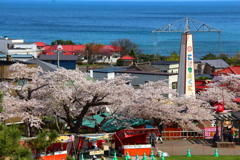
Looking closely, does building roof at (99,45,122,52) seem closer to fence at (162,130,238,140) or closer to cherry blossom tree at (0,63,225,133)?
cherry blossom tree at (0,63,225,133)

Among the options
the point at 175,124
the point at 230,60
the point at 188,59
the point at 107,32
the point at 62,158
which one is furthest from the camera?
the point at 107,32

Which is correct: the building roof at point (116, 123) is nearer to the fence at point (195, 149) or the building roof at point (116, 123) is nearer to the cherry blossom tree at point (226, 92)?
the fence at point (195, 149)

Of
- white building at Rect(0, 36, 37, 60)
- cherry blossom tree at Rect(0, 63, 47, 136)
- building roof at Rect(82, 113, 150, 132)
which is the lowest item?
building roof at Rect(82, 113, 150, 132)

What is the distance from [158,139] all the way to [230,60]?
5957 centimetres

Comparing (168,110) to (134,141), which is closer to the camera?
(134,141)

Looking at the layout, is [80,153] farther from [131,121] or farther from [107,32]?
[107,32]

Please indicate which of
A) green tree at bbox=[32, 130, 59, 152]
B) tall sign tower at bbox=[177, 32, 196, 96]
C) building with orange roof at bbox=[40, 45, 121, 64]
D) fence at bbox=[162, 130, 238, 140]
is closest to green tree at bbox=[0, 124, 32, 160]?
green tree at bbox=[32, 130, 59, 152]

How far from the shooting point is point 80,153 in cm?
2150

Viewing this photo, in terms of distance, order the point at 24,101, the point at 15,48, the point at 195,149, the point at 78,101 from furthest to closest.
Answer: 1. the point at 15,48
2. the point at 78,101
3. the point at 24,101
4. the point at 195,149

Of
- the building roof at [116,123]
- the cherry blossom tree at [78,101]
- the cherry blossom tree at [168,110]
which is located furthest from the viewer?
the cherry blossom tree at [168,110]

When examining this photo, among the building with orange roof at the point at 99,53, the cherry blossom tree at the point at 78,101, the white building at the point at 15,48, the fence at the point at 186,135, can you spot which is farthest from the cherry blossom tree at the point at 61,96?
the building with orange roof at the point at 99,53

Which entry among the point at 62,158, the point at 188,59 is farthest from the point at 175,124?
the point at 62,158

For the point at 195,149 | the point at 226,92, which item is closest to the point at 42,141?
the point at 195,149

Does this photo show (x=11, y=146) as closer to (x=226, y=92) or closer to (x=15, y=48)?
(x=226, y=92)
